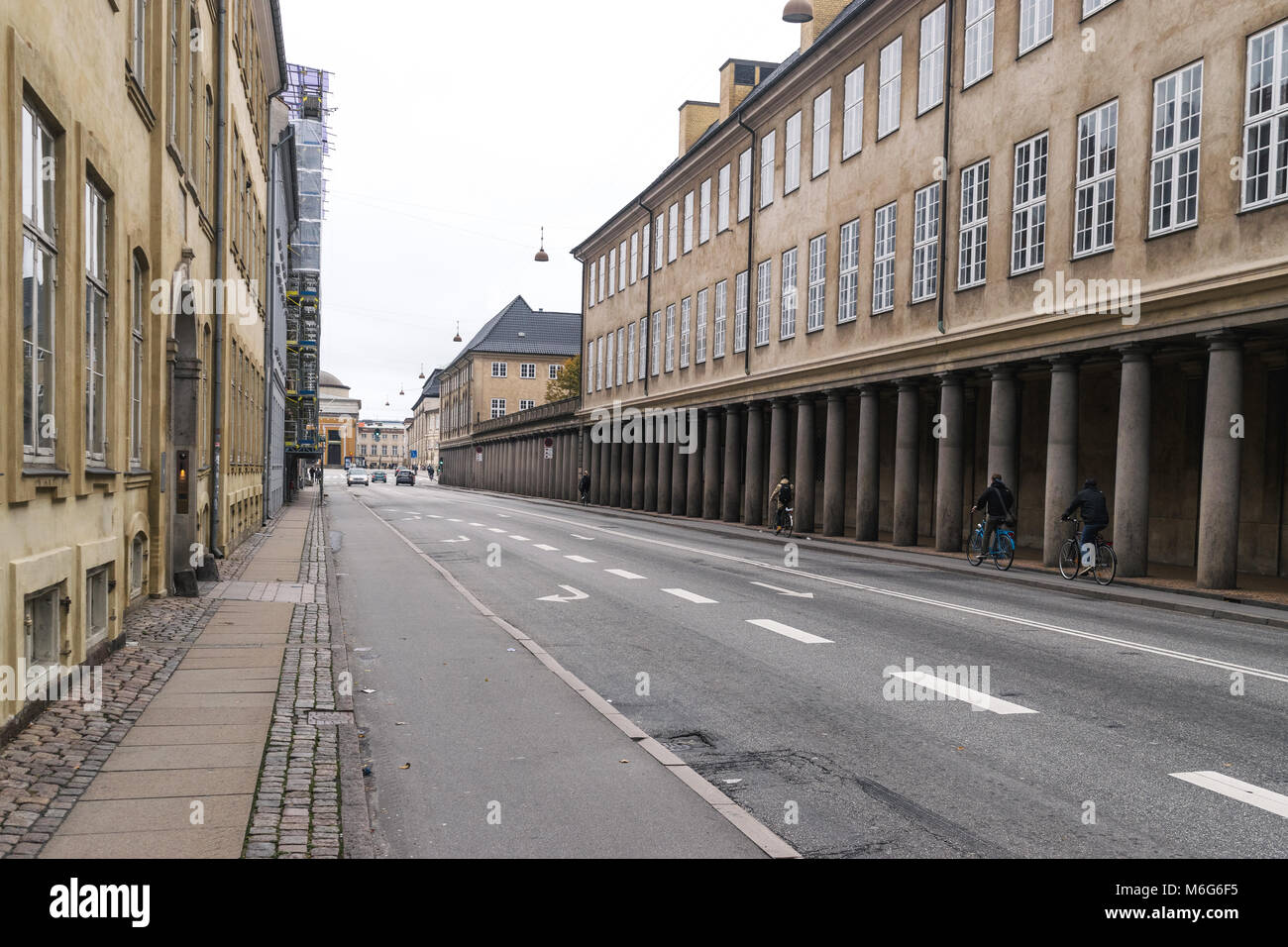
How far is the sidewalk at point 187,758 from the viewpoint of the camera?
4.85 m

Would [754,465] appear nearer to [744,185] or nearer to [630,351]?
[744,185]

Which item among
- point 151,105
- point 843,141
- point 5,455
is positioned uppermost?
point 843,141

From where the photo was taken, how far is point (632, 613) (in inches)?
553

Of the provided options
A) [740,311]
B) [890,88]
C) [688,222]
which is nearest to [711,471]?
[740,311]

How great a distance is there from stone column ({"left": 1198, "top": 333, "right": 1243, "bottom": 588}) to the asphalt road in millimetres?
2246

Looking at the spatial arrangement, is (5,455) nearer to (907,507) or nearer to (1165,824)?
(1165,824)

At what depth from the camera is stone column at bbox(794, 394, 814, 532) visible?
111ft

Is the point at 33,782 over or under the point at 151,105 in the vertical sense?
under

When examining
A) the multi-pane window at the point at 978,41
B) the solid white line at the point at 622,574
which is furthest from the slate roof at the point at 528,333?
the solid white line at the point at 622,574

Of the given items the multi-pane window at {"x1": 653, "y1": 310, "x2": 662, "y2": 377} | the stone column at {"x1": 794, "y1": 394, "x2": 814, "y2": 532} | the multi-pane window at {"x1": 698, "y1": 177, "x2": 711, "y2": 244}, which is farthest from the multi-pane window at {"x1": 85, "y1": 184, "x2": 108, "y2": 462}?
the multi-pane window at {"x1": 653, "y1": 310, "x2": 662, "y2": 377}

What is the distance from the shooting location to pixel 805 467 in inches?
1339

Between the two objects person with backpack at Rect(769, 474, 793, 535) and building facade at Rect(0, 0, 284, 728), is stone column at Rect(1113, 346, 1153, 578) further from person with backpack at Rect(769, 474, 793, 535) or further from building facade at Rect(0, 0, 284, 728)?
building facade at Rect(0, 0, 284, 728)
